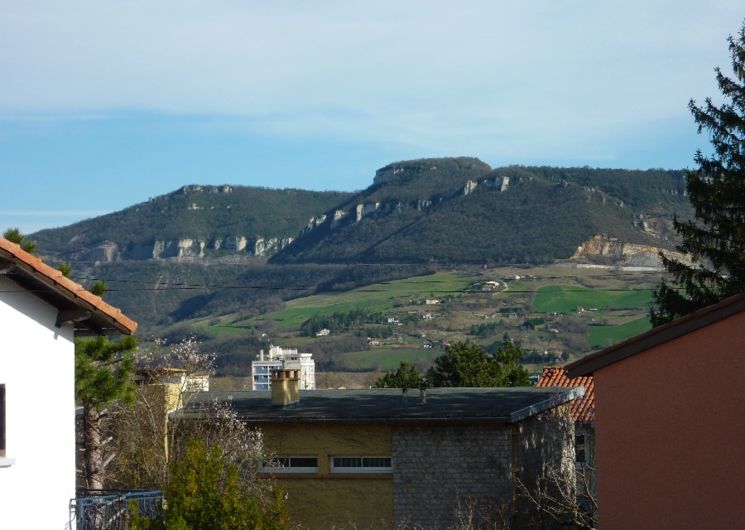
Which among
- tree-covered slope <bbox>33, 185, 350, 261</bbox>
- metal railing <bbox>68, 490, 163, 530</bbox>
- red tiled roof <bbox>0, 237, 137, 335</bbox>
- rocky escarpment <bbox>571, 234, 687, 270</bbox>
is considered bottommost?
metal railing <bbox>68, 490, 163, 530</bbox>

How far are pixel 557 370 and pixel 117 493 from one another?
2796cm

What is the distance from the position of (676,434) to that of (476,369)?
27.9 m

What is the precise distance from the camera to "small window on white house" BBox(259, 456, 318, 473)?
24688 millimetres

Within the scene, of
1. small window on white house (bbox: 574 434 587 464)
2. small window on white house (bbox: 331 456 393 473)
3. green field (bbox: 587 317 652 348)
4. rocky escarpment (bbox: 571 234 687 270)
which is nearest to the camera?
small window on white house (bbox: 331 456 393 473)

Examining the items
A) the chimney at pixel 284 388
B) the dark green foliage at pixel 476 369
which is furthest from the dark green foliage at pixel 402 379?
the chimney at pixel 284 388

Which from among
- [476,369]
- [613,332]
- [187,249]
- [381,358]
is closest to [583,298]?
[613,332]

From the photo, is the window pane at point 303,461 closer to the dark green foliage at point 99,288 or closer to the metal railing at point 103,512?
the dark green foliage at point 99,288

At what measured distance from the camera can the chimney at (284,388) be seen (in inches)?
1043

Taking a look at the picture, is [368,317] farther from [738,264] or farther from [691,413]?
Result: [691,413]

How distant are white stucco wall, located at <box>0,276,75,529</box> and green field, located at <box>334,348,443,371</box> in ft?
243

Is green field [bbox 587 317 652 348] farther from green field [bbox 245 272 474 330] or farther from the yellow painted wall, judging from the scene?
the yellow painted wall

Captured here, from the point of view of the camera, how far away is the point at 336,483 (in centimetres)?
2444

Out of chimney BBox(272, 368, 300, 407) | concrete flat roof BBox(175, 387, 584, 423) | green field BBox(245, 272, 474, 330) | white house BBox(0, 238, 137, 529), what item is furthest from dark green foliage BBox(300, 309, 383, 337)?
white house BBox(0, 238, 137, 529)

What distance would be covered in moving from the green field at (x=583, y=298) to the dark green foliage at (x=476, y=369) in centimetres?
6014
